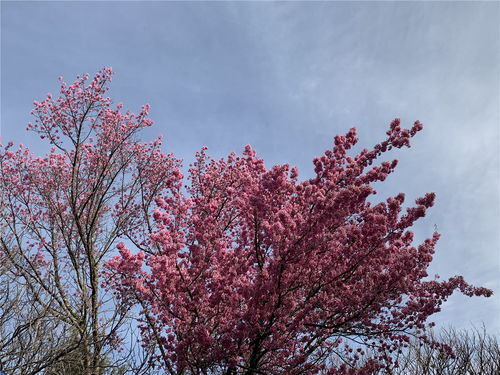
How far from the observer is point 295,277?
669 centimetres

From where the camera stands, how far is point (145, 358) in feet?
25.9

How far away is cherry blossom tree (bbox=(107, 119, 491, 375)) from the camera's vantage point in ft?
21.5

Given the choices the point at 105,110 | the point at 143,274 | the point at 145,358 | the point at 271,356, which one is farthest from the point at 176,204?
the point at 105,110

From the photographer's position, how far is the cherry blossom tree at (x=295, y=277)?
6.55 m

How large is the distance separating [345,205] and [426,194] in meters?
1.33

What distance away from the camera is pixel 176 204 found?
970 cm

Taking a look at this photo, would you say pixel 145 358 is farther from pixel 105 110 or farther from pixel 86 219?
pixel 105 110

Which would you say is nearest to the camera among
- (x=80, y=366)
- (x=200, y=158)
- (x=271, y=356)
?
(x=271, y=356)

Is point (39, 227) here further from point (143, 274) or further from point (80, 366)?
point (143, 274)

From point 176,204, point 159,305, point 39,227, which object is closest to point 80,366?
point 159,305

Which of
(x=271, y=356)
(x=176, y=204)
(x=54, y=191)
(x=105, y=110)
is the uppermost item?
(x=105, y=110)

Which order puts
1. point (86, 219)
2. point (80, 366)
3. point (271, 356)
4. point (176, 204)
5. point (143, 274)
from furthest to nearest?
point (86, 219), point (176, 204), point (80, 366), point (271, 356), point (143, 274)

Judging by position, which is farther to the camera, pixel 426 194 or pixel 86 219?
pixel 86 219

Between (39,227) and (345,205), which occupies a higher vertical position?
(39,227)
